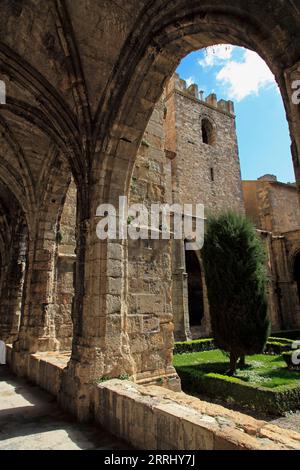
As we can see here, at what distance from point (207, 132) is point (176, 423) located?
70.4ft

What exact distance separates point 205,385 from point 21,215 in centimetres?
627

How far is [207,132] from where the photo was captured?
21672mm

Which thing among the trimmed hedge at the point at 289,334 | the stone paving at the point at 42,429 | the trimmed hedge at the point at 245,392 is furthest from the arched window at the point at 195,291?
the stone paving at the point at 42,429

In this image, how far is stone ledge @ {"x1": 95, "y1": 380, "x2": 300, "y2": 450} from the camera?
1.87 m

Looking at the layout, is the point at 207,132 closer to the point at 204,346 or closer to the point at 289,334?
the point at 289,334

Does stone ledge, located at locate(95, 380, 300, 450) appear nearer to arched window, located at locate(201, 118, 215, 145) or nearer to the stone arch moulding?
the stone arch moulding

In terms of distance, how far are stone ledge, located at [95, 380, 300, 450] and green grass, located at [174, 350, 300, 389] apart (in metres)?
4.76

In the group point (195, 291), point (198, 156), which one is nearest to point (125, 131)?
point (195, 291)

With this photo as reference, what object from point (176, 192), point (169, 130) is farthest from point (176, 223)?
point (169, 130)

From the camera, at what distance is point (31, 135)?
20.3 feet

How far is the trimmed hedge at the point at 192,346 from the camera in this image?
11.5 metres

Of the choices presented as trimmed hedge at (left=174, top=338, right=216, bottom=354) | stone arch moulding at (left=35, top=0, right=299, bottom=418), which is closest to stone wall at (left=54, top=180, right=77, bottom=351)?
stone arch moulding at (left=35, top=0, right=299, bottom=418)

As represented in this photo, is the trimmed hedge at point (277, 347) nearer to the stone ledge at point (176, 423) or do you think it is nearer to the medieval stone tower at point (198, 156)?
the medieval stone tower at point (198, 156)
